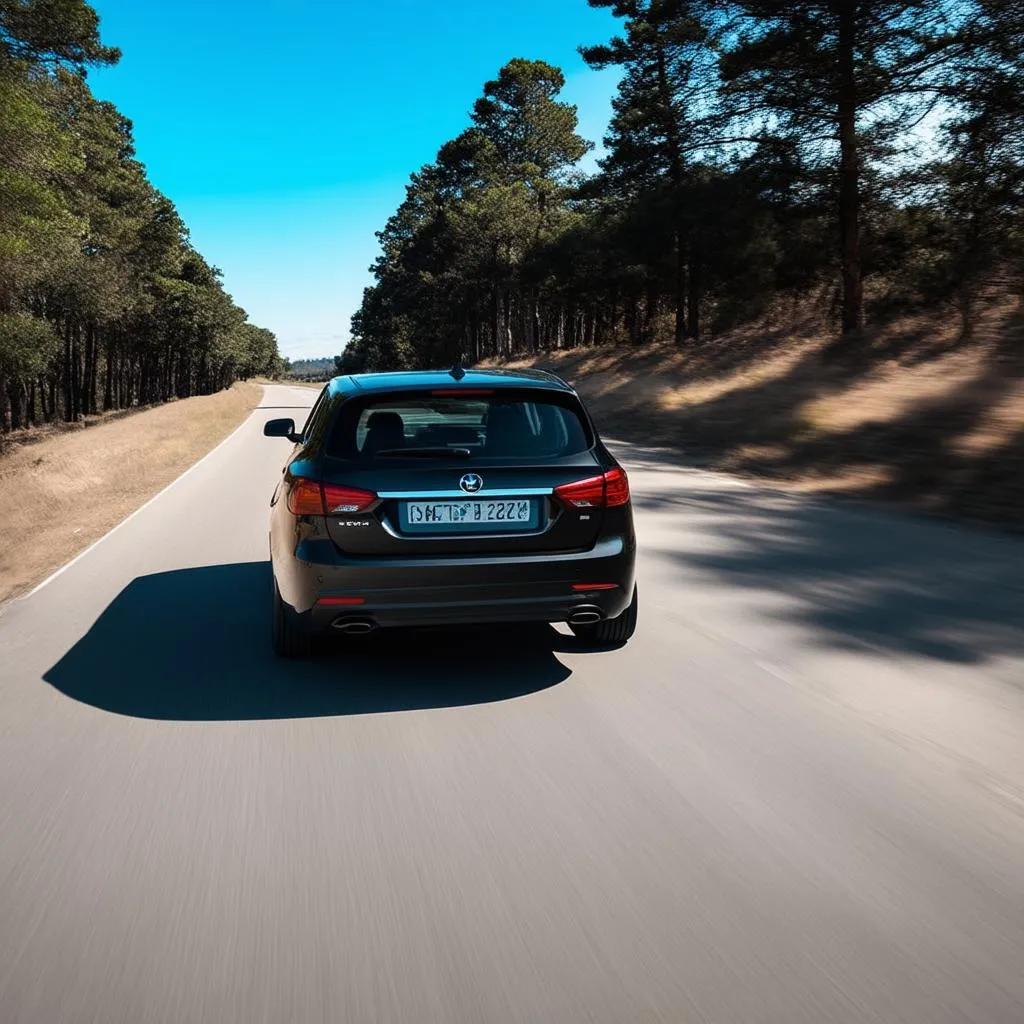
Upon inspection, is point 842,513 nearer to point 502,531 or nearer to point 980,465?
point 980,465

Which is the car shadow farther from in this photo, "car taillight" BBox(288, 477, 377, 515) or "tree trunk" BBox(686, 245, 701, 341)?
"tree trunk" BBox(686, 245, 701, 341)

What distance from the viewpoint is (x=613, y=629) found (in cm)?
557

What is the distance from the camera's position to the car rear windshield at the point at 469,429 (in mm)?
4941

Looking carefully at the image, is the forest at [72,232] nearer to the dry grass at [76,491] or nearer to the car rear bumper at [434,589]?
the dry grass at [76,491]

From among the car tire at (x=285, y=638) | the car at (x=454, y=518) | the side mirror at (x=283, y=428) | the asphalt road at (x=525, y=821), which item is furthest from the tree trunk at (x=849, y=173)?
the car tire at (x=285, y=638)

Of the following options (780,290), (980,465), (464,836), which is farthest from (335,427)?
(780,290)

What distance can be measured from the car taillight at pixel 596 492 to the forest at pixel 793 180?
39.6 ft

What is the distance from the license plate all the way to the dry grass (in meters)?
4.51

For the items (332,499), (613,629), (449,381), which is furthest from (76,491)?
(613,629)

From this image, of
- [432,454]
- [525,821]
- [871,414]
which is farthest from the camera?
[871,414]

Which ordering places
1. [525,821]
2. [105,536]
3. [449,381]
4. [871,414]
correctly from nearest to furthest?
[525,821] → [449,381] → [105,536] → [871,414]

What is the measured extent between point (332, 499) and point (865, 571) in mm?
4328

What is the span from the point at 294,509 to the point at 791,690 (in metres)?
2.52

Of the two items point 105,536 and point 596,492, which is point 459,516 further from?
point 105,536
